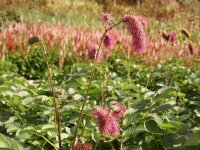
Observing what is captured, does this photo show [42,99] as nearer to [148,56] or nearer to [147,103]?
[147,103]

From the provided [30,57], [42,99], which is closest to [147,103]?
[42,99]

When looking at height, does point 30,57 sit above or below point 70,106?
below

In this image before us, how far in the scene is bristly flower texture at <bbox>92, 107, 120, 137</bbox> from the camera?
1668 millimetres

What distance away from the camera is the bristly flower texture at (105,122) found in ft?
5.47

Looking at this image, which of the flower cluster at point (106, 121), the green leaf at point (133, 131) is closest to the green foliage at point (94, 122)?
the green leaf at point (133, 131)

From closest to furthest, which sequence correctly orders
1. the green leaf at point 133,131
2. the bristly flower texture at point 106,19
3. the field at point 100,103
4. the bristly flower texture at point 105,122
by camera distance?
the bristly flower texture at point 105,122, the field at point 100,103, the bristly flower texture at point 106,19, the green leaf at point 133,131

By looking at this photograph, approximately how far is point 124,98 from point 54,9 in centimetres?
1162

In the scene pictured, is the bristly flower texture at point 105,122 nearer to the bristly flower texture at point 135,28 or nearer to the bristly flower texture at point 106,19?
the bristly flower texture at point 135,28

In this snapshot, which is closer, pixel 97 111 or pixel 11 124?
pixel 97 111

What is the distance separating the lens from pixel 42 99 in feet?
9.73

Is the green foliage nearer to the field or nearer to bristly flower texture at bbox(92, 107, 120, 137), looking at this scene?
the field

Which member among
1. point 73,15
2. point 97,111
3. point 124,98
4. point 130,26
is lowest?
point 73,15

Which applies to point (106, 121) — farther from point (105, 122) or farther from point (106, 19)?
point (106, 19)

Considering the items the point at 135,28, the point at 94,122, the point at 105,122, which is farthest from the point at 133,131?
the point at 135,28
